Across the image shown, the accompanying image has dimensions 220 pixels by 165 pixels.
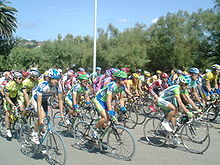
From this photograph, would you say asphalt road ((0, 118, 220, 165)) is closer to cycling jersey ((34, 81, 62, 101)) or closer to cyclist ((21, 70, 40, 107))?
cyclist ((21, 70, 40, 107))

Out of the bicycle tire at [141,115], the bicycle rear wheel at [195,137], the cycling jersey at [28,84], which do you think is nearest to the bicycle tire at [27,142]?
the cycling jersey at [28,84]

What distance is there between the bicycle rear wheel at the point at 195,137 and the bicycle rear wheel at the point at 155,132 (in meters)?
0.54

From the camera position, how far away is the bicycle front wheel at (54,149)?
4.32 meters

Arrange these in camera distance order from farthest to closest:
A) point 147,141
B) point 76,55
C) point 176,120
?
point 76,55 → point 147,141 → point 176,120

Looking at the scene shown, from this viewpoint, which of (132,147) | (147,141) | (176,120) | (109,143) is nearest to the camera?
(132,147)

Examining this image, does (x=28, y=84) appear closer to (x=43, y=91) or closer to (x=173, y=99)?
(x=43, y=91)

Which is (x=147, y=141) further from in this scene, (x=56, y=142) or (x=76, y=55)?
(x=76, y=55)

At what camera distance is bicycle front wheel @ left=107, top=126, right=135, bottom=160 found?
4.60 meters

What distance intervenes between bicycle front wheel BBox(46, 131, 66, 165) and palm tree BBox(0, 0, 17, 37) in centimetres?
3161

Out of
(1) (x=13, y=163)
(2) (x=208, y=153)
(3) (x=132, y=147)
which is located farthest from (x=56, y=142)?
(2) (x=208, y=153)

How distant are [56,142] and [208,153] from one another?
12.0ft

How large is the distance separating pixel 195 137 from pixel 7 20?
3435cm

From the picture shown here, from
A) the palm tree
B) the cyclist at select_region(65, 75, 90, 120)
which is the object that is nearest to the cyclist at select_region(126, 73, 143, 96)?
the cyclist at select_region(65, 75, 90, 120)

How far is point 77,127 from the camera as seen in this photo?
18.5 ft
